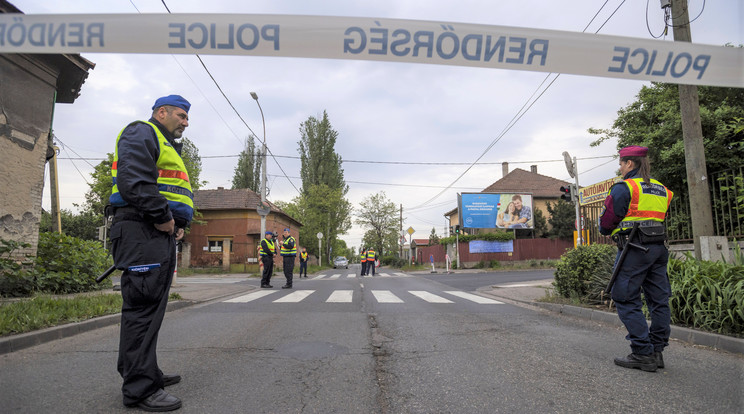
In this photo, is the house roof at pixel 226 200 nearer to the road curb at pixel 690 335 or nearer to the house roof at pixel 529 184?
the house roof at pixel 529 184

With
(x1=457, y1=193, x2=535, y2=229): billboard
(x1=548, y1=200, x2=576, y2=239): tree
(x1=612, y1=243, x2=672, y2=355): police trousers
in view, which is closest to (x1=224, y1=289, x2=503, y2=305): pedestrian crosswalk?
(x1=612, y1=243, x2=672, y2=355): police trousers

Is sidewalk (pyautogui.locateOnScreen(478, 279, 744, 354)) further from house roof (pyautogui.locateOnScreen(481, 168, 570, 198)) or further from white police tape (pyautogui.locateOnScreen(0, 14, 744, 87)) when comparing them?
house roof (pyautogui.locateOnScreen(481, 168, 570, 198))

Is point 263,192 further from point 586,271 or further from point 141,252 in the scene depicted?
point 141,252

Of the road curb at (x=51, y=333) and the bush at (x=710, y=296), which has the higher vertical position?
the bush at (x=710, y=296)

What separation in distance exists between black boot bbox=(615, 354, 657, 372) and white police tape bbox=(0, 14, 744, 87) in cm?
255

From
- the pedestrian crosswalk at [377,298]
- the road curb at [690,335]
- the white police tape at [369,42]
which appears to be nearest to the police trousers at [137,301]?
the white police tape at [369,42]

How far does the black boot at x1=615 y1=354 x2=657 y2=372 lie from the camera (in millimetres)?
3242

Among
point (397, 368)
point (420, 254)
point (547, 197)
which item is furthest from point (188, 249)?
point (547, 197)

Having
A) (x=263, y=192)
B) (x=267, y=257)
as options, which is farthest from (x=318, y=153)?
(x=267, y=257)

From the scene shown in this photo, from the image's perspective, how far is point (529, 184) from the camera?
4150cm

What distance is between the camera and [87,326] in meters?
4.91

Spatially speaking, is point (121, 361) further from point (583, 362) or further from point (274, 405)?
point (583, 362)

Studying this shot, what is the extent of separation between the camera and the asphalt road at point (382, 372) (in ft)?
8.24

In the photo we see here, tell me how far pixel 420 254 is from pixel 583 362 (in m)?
45.2
